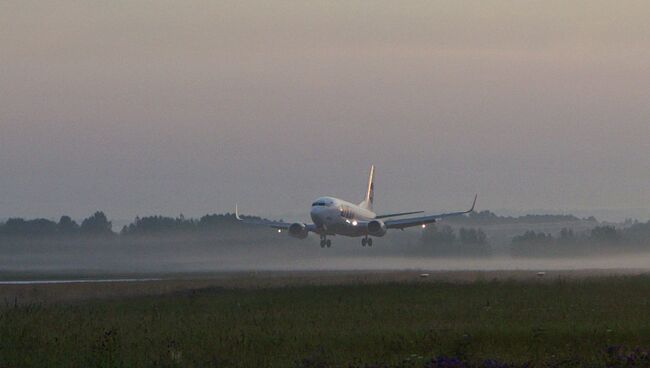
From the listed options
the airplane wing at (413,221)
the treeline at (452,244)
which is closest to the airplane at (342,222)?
the airplane wing at (413,221)

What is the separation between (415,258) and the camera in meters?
112

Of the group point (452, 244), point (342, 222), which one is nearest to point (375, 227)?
point (342, 222)

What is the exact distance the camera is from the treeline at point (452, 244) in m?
123

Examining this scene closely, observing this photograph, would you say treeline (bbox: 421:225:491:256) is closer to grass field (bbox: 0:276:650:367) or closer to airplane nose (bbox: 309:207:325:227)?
airplane nose (bbox: 309:207:325:227)

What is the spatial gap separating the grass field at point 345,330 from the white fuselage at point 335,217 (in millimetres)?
43377

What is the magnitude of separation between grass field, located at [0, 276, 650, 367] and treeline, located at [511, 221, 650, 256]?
9621cm

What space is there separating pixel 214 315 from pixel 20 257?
81286mm

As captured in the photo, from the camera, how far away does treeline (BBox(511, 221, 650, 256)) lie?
135 meters

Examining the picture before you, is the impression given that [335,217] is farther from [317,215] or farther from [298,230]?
[298,230]

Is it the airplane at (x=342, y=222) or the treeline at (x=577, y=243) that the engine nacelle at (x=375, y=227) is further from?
the treeline at (x=577, y=243)

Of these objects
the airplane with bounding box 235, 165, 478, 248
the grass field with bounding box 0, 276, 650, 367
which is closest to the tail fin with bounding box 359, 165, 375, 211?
the airplane with bounding box 235, 165, 478, 248

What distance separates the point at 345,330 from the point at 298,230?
210ft

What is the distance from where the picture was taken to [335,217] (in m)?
80.1

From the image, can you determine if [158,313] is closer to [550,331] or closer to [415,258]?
[550,331]
